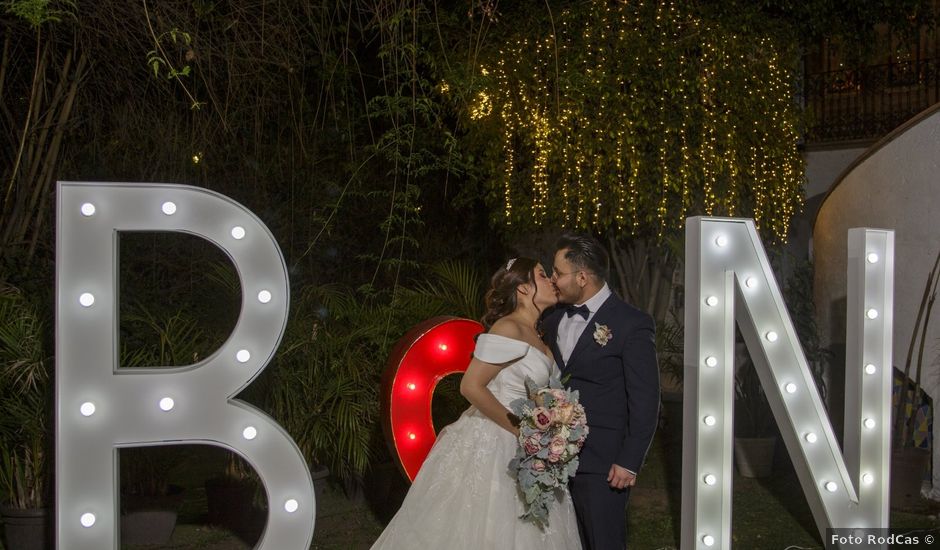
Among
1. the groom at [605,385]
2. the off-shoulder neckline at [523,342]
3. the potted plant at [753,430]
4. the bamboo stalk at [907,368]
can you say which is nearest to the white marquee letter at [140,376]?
the off-shoulder neckline at [523,342]

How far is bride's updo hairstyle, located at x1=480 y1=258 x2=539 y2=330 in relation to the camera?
4.36 m

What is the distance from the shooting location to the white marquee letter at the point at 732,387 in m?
3.95

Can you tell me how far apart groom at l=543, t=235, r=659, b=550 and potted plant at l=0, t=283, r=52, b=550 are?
11.1 ft

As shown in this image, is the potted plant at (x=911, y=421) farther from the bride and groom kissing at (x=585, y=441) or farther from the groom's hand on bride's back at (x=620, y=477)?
the groom's hand on bride's back at (x=620, y=477)

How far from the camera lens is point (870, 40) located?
37.4 ft

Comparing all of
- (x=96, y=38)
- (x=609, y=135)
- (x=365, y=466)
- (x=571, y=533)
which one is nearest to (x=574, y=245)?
(x=571, y=533)

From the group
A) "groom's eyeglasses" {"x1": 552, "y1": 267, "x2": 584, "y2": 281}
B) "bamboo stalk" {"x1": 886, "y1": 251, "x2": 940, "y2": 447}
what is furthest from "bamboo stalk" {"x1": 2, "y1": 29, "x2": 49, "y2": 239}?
"bamboo stalk" {"x1": 886, "y1": 251, "x2": 940, "y2": 447}

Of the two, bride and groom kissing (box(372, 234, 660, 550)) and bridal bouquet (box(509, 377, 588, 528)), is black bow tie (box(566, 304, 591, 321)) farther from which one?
bridal bouquet (box(509, 377, 588, 528))

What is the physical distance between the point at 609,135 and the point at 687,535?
6.20 metres

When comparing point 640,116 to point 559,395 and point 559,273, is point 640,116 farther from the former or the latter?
point 559,395

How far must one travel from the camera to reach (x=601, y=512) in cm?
416

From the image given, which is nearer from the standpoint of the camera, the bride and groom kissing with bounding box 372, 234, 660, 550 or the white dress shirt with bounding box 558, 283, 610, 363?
the bride and groom kissing with bounding box 372, 234, 660, 550

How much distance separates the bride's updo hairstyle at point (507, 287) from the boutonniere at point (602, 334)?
38 cm

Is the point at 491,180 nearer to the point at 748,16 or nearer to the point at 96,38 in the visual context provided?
the point at 748,16
